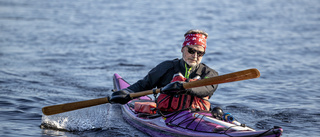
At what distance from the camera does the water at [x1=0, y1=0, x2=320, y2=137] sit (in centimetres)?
720

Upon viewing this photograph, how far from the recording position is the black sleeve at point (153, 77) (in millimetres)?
5773

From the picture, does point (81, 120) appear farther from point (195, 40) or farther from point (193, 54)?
point (195, 40)

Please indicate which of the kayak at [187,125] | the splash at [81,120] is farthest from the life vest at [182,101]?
the splash at [81,120]

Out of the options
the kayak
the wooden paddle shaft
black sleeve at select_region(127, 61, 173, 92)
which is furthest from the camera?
black sleeve at select_region(127, 61, 173, 92)

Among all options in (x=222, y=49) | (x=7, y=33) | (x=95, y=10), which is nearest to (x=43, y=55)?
(x=7, y=33)

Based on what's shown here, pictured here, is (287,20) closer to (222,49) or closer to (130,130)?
(222,49)

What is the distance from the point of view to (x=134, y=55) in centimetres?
1334

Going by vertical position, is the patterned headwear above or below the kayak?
above

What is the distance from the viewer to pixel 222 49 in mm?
14461

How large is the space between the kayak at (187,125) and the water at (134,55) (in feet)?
0.92

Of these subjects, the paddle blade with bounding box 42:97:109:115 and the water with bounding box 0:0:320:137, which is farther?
the water with bounding box 0:0:320:137

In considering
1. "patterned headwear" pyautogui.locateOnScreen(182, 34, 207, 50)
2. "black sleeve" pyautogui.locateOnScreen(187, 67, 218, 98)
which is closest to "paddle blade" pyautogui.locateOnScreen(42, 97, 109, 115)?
"black sleeve" pyautogui.locateOnScreen(187, 67, 218, 98)

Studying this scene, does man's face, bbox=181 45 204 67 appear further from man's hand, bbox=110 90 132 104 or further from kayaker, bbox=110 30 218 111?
man's hand, bbox=110 90 132 104

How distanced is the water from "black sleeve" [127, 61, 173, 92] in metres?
0.71
